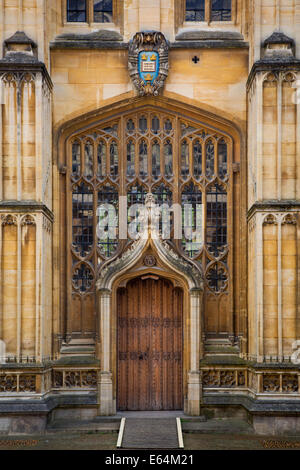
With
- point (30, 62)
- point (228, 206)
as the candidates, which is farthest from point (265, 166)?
point (30, 62)

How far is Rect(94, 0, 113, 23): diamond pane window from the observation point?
1805 centimetres

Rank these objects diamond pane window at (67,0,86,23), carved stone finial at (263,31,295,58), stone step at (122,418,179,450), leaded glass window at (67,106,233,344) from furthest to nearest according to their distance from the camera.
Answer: diamond pane window at (67,0,86,23) → leaded glass window at (67,106,233,344) → carved stone finial at (263,31,295,58) → stone step at (122,418,179,450)

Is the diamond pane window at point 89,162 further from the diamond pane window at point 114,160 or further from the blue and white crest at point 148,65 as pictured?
the blue and white crest at point 148,65

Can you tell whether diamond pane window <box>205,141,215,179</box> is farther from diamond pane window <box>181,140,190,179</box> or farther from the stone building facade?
diamond pane window <box>181,140,190,179</box>

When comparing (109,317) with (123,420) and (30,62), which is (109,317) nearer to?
(123,420)

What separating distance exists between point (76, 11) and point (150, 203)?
5.05 m

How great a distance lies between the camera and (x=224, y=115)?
17.6 m

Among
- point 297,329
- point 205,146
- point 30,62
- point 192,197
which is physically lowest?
point 297,329

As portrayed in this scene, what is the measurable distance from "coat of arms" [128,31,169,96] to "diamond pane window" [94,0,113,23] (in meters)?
1.13

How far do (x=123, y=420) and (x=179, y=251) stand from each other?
4034 millimetres

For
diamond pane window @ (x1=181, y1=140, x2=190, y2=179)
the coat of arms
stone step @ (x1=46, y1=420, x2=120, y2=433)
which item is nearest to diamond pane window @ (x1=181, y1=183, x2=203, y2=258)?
diamond pane window @ (x1=181, y1=140, x2=190, y2=179)

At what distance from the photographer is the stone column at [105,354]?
55.3 ft

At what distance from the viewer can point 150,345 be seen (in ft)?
57.1

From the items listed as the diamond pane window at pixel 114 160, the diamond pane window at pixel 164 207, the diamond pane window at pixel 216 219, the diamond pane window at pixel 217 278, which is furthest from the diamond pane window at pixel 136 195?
the diamond pane window at pixel 217 278
